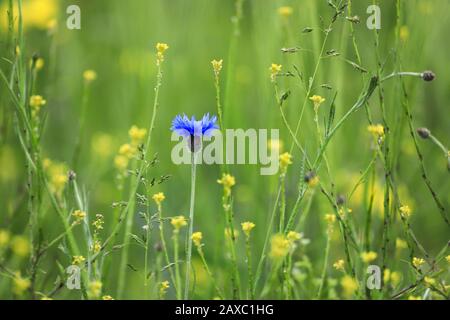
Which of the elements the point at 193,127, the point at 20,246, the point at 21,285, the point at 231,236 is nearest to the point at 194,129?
the point at 193,127

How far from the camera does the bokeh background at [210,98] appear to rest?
1879mm

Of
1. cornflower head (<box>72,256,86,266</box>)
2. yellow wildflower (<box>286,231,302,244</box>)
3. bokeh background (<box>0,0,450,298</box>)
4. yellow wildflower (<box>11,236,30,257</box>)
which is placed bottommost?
cornflower head (<box>72,256,86,266</box>)

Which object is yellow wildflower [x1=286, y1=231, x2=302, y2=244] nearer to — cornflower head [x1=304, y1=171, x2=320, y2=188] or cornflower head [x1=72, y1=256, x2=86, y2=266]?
cornflower head [x1=304, y1=171, x2=320, y2=188]

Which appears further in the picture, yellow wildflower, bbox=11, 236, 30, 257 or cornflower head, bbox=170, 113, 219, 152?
yellow wildflower, bbox=11, 236, 30, 257

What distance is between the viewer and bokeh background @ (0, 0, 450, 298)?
188 centimetres

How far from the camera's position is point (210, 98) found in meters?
2.67

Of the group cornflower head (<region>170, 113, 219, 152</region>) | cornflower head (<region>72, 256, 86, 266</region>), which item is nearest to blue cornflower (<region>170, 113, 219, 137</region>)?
cornflower head (<region>170, 113, 219, 152</region>)

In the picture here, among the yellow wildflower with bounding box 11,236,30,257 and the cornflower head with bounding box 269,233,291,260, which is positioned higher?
the yellow wildflower with bounding box 11,236,30,257

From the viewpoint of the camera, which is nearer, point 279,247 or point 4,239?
point 279,247

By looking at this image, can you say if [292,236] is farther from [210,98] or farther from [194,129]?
[210,98]

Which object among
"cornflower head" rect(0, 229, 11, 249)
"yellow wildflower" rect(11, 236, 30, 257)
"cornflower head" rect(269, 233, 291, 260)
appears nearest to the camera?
"cornflower head" rect(269, 233, 291, 260)
